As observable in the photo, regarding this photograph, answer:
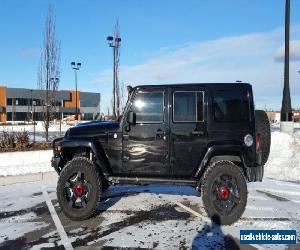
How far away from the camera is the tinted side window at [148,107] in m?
7.45

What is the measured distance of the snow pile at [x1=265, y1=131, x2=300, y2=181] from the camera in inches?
480

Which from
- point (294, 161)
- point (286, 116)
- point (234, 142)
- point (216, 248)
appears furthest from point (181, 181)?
point (286, 116)

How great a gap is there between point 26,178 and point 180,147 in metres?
5.87

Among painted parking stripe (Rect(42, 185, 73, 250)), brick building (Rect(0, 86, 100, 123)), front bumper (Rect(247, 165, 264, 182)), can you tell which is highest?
brick building (Rect(0, 86, 100, 123))

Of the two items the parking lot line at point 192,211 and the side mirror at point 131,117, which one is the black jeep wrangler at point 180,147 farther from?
the parking lot line at point 192,211

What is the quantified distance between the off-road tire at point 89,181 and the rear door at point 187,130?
4.58 ft

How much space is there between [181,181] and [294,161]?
6.97 meters

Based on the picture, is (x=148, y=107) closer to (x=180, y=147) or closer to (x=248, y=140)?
(x=180, y=147)

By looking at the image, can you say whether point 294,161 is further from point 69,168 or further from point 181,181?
point 69,168

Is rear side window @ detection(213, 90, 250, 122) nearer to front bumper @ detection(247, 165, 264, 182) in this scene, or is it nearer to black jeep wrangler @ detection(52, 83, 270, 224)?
black jeep wrangler @ detection(52, 83, 270, 224)

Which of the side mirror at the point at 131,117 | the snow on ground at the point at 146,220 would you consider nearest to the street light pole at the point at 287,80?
the snow on ground at the point at 146,220

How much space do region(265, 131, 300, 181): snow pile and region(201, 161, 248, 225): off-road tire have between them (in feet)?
17.5

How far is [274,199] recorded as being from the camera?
890cm

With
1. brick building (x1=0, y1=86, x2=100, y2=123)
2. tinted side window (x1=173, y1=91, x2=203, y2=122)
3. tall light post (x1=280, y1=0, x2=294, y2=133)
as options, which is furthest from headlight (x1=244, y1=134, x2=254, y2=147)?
brick building (x1=0, y1=86, x2=100, y2=123)
